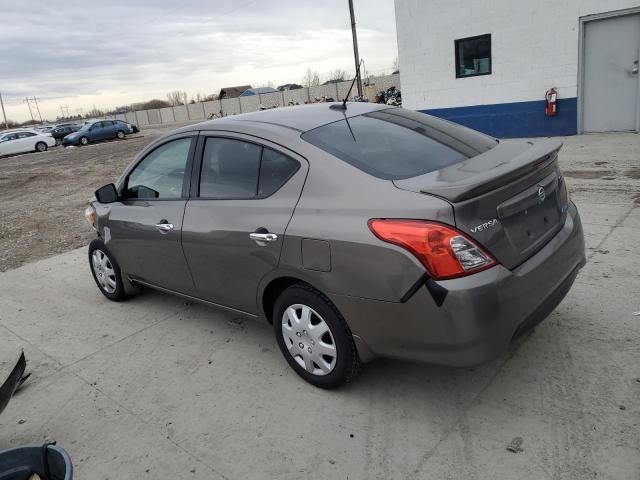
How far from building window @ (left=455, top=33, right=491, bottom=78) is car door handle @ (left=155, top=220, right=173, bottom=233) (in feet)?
34.6

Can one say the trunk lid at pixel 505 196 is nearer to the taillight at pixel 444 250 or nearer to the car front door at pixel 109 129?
the taillight at pixel 444 250

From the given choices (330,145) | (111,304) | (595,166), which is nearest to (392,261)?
(330,145)

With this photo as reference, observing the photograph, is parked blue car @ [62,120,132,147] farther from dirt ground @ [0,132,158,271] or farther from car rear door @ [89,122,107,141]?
dirt ground @ [0,132,158,271]

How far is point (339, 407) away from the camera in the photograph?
9.82 feet

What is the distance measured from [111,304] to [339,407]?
289cm

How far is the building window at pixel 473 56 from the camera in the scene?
40.1 feet

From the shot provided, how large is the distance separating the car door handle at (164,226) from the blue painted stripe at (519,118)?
10327 mm

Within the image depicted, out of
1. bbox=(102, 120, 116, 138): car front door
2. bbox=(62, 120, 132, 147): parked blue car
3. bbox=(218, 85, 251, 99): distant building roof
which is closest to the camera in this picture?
bbox=(62, 120, 132, 147): parked blue car

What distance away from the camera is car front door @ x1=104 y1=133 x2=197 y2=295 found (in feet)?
12.6

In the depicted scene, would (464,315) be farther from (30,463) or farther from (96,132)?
(96,132)

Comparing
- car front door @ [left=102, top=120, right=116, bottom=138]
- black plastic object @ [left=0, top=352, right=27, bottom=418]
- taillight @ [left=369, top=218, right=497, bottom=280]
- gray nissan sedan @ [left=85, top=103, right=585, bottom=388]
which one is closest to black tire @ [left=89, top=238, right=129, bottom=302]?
gray nissan sedan @ [left=85, top=103, right=585, bottom=388]

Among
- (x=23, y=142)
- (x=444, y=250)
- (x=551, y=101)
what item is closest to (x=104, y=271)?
(x=444, y=250)

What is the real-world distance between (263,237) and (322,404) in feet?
3.37

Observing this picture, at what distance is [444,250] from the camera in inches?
94.6
